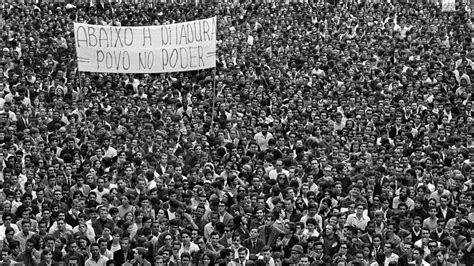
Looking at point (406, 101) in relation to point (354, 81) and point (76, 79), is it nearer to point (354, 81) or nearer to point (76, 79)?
point (354, 81)

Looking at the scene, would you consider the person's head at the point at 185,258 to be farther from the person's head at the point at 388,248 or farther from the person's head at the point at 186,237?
the person's head at the point at 388,248

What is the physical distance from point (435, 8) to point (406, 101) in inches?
400

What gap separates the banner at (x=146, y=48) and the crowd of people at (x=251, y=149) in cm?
77

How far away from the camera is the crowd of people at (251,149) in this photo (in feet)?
61.3

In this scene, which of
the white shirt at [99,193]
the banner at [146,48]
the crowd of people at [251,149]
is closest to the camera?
the crowd of people at [251,149]

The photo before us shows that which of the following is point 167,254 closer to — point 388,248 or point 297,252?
point 297,252

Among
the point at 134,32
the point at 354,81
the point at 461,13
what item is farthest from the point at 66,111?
the point at 461,13

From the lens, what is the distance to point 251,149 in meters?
23.0

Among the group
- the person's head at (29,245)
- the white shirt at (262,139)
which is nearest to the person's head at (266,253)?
the person's head at (29,245)

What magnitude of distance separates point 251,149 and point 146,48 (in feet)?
10.7

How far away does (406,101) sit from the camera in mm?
26312

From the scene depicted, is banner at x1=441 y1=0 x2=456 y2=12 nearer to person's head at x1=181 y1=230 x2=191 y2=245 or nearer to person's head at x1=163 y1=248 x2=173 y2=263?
person's head at x1=181 y1=230 x2=191 y2=245

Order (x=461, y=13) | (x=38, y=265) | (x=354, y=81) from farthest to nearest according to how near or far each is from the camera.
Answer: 1. (x=461, y=13)
2. (x=354, y=81)
3. (x=38, y=265)

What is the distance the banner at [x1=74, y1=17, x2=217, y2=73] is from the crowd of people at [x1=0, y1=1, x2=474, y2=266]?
767mm
